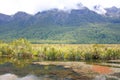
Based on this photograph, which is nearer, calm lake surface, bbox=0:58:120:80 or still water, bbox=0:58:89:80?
still water, bbox=0:58:89:80

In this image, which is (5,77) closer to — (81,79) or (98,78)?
(81,79)

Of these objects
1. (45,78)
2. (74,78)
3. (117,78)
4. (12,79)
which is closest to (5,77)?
(12,79)

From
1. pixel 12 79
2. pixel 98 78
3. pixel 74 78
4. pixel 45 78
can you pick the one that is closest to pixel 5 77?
pixel 12 79

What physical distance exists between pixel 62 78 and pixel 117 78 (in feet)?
66.1

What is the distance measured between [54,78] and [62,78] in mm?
3001

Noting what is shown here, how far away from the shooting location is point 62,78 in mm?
107938

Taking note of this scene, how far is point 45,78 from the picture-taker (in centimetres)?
10675

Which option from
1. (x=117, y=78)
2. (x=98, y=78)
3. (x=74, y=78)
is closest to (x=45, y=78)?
(x=74, y=78)

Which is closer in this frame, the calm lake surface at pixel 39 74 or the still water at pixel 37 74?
the still water at pixel 37 74

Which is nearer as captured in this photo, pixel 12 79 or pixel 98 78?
pixel 12 79

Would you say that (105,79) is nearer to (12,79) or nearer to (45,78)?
(45,78)

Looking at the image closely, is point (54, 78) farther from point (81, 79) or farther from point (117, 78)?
point (117, 78)

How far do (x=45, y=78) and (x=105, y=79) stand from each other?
21412 millimetres

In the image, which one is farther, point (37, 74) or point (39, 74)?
point (39, 74)
